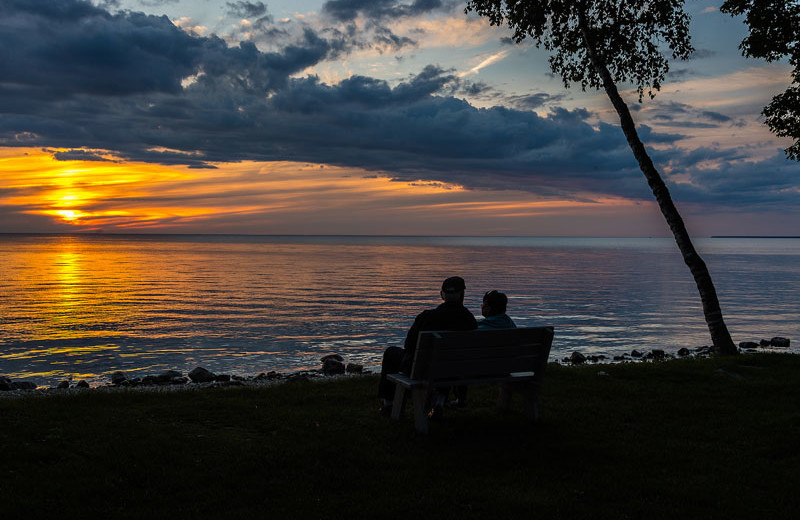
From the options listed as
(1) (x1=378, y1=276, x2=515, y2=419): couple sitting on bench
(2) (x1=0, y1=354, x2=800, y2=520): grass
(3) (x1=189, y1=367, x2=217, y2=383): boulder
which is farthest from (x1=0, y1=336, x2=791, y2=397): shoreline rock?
(1) (x1=378, y1=276, x2=515, y2=419): couple sitting on bench

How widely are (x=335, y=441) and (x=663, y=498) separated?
3.84 m

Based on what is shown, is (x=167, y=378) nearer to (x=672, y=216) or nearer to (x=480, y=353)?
(x=480, y=353)

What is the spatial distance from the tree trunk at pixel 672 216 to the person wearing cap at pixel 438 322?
8866mm

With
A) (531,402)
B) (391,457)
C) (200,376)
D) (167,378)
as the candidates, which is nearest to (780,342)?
(531,402)

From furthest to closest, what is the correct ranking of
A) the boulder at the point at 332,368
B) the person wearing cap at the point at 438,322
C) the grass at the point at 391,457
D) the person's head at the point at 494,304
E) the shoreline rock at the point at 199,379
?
1. the boulder at the point at 332,368
2. the shoreline rock at the point at 199,379
3. the person's head at the point at 494,304
4. the person wearing cap at the point at 438,322
5. the grass at the point at 391,457

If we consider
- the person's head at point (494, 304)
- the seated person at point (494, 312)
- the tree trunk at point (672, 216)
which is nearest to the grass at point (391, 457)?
the seated person at point (494, 312)

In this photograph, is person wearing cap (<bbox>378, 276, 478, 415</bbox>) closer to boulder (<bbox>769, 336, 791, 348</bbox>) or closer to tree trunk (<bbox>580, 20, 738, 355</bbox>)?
tree trunk (<bbox>580, 20, 738, 355</bbox>)

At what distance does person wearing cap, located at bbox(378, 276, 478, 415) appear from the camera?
878 cm

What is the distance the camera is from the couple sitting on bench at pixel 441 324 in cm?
880

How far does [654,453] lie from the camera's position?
7.78 meters

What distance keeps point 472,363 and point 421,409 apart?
3.00ft

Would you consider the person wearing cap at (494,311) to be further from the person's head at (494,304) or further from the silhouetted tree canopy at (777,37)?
the silhouetted tree canopy at (777,37)

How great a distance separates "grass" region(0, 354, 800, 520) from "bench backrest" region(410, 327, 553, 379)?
0.83 metres

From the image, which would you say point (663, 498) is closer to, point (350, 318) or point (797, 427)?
point (797, 427)
